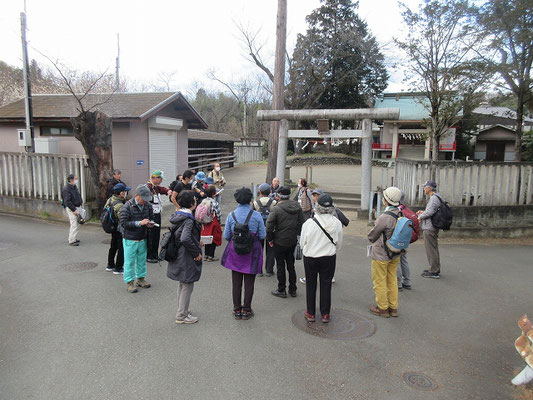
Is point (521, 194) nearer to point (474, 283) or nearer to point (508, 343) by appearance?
point (474, 283)

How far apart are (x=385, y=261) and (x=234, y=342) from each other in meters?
2.27

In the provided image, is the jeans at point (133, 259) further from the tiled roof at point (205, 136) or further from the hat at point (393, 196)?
the tiled roof at point (205, 136)

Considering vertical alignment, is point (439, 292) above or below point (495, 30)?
below

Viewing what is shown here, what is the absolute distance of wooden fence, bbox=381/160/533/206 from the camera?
33.0 feet

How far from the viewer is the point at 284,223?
5.77 meters

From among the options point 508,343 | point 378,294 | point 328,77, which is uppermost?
point 328,77

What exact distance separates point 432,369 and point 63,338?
4.23 meters

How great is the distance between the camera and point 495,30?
12578mm

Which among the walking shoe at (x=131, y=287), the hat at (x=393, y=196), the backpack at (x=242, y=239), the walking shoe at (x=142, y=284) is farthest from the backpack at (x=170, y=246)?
the hat at (x=393, y=196)

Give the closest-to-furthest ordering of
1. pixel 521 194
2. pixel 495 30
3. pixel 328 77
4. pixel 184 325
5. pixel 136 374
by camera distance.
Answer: pixel 136 374 < pixel 184 325 < pixel 521 194 < pixel 495 30 < pixel 328 77

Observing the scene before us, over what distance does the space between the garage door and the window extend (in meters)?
3.24

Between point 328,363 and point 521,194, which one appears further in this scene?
point 521,194

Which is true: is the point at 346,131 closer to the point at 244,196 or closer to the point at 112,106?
the point at 244,196

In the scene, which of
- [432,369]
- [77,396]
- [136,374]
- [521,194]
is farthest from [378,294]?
[521,194]
